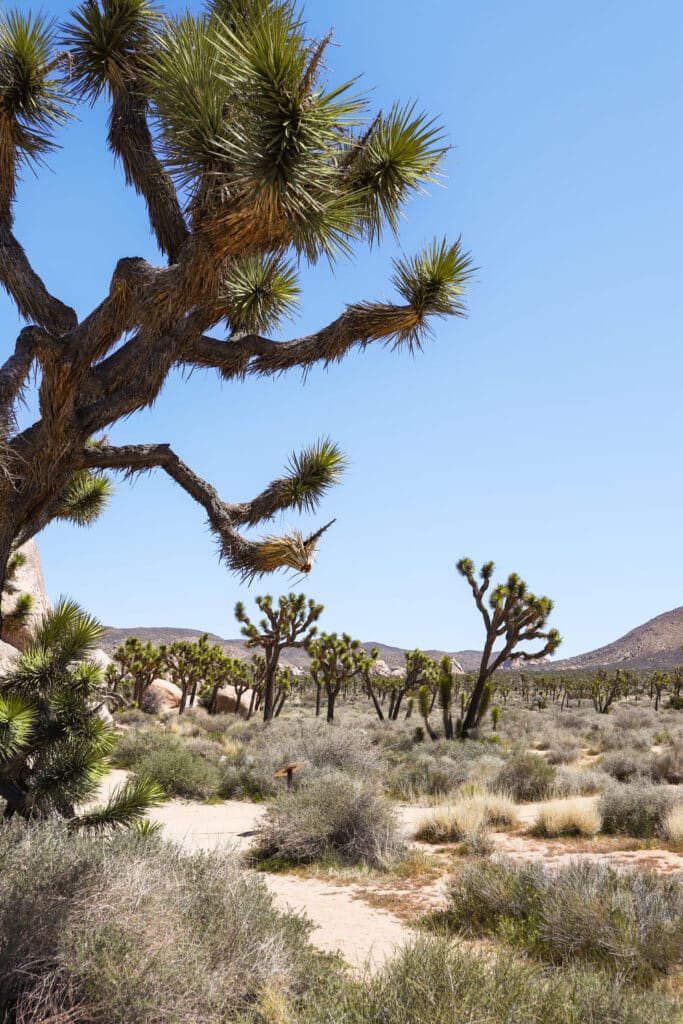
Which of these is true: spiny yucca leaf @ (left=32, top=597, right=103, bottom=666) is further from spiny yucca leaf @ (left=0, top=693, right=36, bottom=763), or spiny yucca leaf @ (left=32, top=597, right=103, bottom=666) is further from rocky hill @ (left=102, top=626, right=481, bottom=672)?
rocky hill @ (left=102, top=626, right=481, bottom=672)

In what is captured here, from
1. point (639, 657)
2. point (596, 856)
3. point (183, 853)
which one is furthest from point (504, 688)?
point (639, 657)

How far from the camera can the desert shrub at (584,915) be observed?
5133mm

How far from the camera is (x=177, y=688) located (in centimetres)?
4128

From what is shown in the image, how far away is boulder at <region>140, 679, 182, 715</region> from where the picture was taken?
37.0 m

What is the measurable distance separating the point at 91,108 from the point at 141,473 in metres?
3.00

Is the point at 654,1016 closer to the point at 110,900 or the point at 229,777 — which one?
the point at 110,900

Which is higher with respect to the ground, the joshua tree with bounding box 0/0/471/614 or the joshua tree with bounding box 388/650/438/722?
the joshua tree with bounding box 0/0/471/614

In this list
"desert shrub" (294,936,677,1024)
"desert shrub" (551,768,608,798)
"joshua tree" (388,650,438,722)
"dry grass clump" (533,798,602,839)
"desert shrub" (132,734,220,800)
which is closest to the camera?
"desert shrub" (294,936,677,1024)

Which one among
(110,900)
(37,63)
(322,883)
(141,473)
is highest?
(37,63)

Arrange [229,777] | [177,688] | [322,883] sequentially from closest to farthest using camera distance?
[322,883] < [229,777] < [177,688]

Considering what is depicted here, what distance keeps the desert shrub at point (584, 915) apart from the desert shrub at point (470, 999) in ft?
3.93

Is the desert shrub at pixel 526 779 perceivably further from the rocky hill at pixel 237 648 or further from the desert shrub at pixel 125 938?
the rocky hill at pixel 237 648

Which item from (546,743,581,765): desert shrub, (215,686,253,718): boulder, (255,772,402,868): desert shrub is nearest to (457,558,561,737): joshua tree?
(546,743,581,765): desert shrub

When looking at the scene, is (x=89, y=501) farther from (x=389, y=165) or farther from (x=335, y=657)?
(x=335, y=657)
